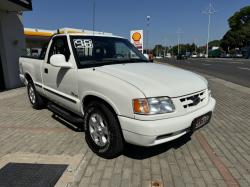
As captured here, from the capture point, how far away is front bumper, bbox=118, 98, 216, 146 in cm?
347

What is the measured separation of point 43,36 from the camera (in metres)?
35.3

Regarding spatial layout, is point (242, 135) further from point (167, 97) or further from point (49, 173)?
point (49, 173)

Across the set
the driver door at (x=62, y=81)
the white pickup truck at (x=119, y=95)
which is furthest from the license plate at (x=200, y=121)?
the driver door at (x=62, y=81)

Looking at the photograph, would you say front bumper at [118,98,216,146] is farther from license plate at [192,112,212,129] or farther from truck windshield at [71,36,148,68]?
truck windshield at [71,36,148,68]

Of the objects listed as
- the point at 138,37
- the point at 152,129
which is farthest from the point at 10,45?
the point at 152,129

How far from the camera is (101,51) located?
507 centimetres

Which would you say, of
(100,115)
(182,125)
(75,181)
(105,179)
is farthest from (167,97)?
(75,181)

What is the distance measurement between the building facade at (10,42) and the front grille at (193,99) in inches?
336

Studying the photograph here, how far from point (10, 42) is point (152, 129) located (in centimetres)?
990

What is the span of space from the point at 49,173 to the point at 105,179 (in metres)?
0.78

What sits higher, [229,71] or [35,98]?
[35,98]

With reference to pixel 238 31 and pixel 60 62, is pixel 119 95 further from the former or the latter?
pixel 238 31

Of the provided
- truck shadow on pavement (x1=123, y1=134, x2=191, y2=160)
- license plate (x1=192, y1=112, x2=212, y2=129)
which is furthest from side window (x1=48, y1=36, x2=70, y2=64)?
license plate (x1=192, y1=112, x2=212, y2=129)

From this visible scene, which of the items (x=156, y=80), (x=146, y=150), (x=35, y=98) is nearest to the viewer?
(x=156, y=80)
